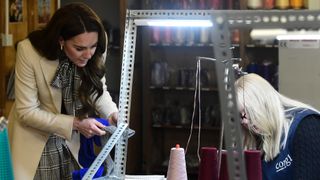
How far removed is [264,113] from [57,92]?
88 centimetres

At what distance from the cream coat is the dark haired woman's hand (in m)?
0.03

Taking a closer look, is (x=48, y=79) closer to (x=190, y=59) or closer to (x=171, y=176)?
(x=171, y=176)

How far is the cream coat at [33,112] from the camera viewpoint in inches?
86.1

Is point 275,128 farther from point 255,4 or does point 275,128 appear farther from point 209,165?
point 255,4

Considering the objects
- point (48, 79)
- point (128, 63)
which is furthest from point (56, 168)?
point (128, 63)

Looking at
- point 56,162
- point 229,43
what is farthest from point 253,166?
point 56,162

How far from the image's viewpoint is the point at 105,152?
1.71 m

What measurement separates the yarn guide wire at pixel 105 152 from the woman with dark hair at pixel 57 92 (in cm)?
33

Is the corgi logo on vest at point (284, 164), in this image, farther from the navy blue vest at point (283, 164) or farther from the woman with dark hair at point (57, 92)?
the woman with dark hair at point (57, 92)

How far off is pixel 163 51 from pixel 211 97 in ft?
2.18

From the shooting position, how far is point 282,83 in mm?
4402

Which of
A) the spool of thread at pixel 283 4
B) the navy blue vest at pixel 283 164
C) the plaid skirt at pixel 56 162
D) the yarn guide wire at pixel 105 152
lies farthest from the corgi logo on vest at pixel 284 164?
the spool of thread at pixel 283 4

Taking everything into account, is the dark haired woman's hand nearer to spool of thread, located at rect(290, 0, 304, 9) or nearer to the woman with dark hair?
the woman with dark hair

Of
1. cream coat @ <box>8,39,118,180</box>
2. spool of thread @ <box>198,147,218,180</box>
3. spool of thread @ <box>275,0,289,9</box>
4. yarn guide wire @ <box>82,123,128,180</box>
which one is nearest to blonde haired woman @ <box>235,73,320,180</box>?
spool of thread @ <box>198,147,218,180</box>
